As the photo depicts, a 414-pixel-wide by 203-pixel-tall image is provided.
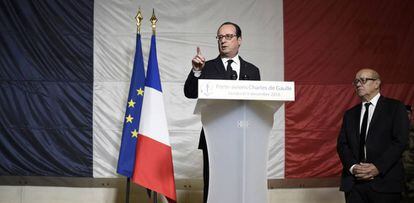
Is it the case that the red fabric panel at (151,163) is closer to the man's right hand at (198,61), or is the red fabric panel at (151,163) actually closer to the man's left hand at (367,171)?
the man's right hand at (198,61)

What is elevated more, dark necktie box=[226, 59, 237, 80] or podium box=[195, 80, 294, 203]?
dark necktie box=[226, 59, 237, 80]

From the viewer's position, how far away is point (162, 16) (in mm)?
3824

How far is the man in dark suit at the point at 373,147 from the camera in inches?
107

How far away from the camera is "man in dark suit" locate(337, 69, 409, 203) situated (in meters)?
2.71

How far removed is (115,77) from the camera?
3789 mm

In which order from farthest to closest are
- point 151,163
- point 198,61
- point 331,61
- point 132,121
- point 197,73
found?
1. point 331,61
2. point 132,121
3. point 151,163
4. point 197,73
5. point 198,61

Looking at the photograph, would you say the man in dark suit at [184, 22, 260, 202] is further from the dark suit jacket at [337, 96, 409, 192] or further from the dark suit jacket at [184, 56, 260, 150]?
the dark suit jacket at [337, 96, 409, 192]

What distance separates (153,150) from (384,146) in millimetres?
1511

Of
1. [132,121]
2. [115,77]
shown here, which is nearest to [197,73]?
[132,121]

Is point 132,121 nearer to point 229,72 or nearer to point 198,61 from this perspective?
point 229,72

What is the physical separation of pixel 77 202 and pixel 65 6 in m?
1.69

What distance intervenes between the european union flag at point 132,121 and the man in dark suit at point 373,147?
1489 mm

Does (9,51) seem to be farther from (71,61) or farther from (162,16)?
(162,16)

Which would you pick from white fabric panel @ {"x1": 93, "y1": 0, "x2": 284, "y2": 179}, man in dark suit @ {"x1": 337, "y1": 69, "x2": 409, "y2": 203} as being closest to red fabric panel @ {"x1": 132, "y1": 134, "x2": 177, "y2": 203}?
white fabric panel @ {"x1": 93, "y1": 0, "x2": 284, "y2": 179}
